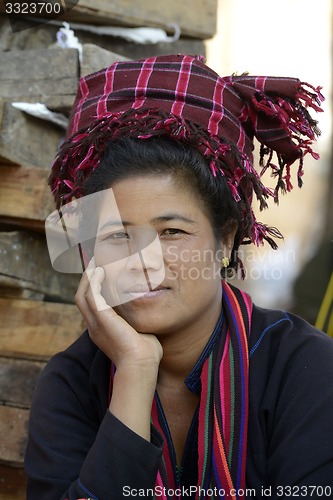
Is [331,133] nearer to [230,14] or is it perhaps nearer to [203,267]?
[230,14]

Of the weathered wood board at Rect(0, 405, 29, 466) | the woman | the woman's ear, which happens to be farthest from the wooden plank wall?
the woman's ear

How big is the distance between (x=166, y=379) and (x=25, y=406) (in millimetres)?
799

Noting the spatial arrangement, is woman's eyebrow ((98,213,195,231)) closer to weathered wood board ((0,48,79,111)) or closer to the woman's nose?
the woman's nose

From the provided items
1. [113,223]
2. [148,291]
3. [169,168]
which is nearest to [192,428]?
[148,291]

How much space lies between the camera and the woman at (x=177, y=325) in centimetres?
206

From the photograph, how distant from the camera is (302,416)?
204 cm

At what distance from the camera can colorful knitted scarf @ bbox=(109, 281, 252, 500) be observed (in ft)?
6.95

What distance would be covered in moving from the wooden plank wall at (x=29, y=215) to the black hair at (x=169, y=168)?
0.74m

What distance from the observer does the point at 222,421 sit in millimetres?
2158

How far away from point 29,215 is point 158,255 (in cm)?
98

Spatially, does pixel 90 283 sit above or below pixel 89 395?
above

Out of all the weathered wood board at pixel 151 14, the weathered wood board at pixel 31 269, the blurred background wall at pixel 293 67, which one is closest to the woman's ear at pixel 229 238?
the weathered wood board at pixel 31 269

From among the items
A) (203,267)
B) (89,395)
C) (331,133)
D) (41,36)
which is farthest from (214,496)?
(331,133)

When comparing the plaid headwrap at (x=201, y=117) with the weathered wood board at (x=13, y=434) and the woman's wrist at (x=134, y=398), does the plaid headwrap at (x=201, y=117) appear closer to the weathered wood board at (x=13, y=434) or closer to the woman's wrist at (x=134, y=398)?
the woman's wrist at (x=134, y=398)
